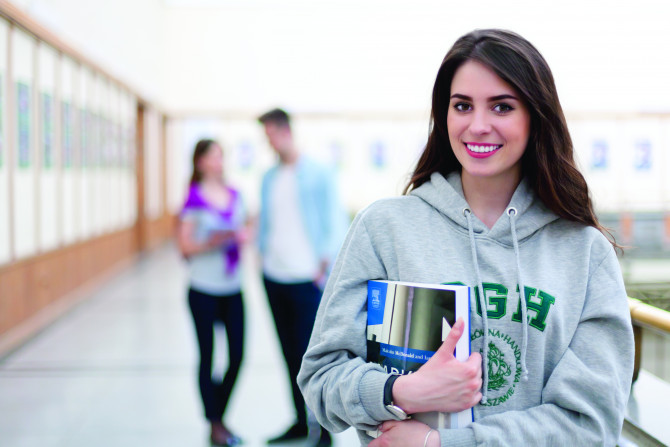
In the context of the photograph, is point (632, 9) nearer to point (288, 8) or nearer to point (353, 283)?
point (288, 8)

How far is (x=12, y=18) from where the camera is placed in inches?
213

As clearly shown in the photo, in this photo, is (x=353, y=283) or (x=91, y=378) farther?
(x=91, y=378)

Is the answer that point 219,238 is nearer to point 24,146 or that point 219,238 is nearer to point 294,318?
point 294,318

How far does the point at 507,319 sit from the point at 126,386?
3.69m

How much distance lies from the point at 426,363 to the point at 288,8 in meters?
14.5

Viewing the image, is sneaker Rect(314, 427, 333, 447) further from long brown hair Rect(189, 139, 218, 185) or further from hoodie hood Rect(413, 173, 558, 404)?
hoodie hood Rect(413, 173, 558, 404)

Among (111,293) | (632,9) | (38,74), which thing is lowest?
(111,293)

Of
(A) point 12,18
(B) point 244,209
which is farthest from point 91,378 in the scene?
(A) point 12,18

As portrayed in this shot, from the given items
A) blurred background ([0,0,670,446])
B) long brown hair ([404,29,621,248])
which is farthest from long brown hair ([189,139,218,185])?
long brown hair ([404,29,621,248])

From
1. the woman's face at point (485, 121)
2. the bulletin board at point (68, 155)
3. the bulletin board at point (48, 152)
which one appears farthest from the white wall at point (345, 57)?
the woman's face at point (485, 121)

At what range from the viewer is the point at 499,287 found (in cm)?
123

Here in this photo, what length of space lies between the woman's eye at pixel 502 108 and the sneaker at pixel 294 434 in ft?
8.43

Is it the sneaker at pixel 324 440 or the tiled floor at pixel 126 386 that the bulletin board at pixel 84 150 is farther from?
the sneaker at pixel 324 440

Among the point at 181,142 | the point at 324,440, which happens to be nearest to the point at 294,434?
the point at 324,440
